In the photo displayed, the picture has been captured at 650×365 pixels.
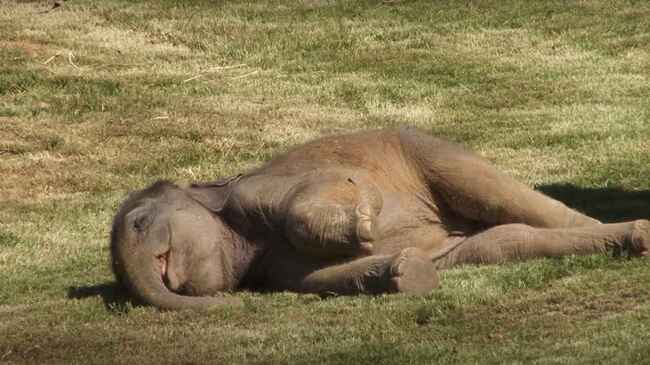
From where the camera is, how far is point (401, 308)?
7.97 m

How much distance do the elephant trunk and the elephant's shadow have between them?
168mm

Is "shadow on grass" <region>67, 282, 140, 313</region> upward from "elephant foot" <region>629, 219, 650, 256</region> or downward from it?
downward

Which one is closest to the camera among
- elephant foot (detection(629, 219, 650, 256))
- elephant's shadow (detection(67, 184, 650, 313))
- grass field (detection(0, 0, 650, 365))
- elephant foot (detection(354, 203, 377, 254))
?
grass field (detection(0, 0, 650, 365))

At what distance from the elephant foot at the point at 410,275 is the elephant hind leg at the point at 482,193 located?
1004 mm

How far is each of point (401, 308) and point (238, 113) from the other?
897 centimetres

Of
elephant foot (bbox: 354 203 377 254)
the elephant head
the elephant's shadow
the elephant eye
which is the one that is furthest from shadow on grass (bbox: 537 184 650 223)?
the elephant eye

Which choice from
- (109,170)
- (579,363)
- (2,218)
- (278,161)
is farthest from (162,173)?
(579,363)

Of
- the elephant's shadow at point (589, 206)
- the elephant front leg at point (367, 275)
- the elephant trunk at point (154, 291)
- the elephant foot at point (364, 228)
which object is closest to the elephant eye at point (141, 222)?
the elephant trunk at point (154, 291)

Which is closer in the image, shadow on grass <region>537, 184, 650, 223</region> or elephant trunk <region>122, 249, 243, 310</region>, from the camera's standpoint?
elephant trunk <region>122, 249, 243, 310</region>

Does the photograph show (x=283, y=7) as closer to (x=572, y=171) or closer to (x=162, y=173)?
(x=162, y=173)

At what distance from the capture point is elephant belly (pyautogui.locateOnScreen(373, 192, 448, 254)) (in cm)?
924

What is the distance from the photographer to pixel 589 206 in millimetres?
11109

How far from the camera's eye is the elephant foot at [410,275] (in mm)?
8250

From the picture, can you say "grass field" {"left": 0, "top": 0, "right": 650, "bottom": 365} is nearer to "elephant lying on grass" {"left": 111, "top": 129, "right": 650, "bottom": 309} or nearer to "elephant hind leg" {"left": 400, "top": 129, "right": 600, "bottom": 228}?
"elephant lying on grass" {"left": 111, "top": 129, "right": 650, "bottom": 309}
